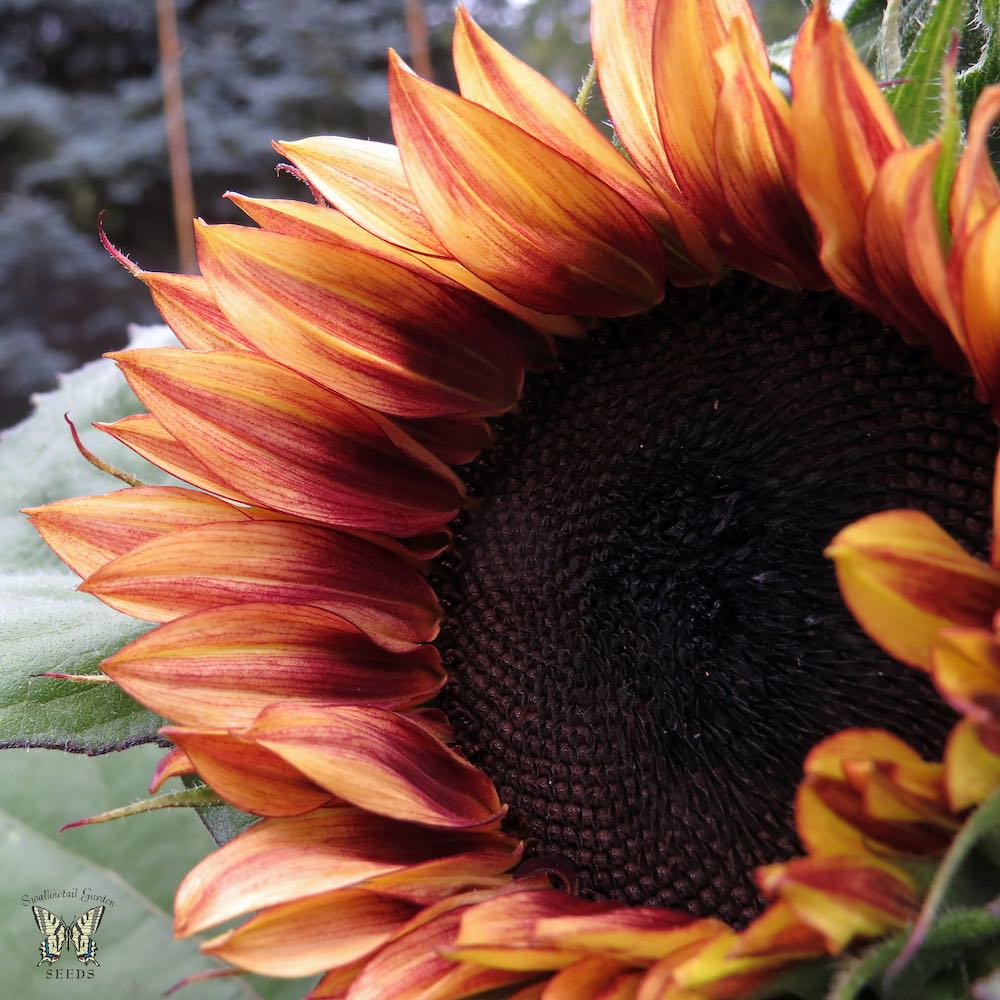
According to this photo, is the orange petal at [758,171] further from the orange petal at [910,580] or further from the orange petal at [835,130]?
the orange petal at [910,580]

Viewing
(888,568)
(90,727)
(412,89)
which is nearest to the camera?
(888,568)

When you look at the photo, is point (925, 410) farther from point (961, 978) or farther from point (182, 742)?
point (182, 742)

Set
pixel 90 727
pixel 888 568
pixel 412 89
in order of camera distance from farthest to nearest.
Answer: pixel 90 727 → pixel 412 89 → pixel 888 568

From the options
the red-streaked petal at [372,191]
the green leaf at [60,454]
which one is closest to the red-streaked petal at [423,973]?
the red-streaked petal at [372,191]

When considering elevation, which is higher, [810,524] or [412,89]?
[412,89]

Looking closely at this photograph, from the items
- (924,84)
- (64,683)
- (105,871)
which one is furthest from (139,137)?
(924,84)

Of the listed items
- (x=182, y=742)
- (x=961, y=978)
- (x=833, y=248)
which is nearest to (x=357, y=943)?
(x=182, y=742)

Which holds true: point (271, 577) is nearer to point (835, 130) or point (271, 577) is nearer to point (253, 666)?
point (253, 666)

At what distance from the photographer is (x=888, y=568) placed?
0.39 meters

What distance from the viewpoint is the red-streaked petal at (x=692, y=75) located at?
0.48 m

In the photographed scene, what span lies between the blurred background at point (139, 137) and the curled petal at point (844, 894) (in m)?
3.15

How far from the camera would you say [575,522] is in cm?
63

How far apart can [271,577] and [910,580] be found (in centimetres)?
35

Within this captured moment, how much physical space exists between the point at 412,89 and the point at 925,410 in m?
0.26
